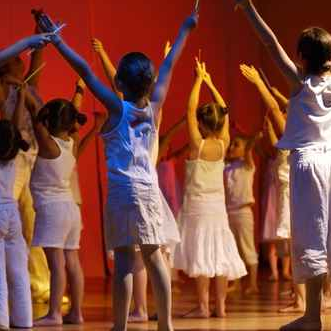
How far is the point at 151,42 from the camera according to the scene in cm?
941

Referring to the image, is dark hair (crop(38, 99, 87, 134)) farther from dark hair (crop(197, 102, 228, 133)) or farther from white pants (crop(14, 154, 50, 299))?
dark hair (crop(197, 102, 228, 133))

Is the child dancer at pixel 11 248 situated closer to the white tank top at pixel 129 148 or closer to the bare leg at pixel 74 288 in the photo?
the bare leg at pixel 74 288

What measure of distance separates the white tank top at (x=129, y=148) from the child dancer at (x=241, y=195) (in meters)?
3.63

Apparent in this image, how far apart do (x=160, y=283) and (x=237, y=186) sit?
3.98 metres

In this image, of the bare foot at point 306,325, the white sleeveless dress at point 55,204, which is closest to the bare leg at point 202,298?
the white sleeveless dress at point 55,204

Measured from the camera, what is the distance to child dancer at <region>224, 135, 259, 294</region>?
804 cm

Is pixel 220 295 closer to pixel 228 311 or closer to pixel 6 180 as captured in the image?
pixel 228 311

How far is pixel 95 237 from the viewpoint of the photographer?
902cm

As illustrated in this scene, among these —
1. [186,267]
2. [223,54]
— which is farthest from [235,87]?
[186,267]

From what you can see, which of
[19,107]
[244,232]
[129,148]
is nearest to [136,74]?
[129,148]

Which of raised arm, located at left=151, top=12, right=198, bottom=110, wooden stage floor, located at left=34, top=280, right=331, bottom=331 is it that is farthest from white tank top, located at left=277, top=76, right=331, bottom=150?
A: wooden stage floor, located at left=34, top=280, right=331, bottom=331

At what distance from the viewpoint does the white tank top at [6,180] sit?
5227 millimetres

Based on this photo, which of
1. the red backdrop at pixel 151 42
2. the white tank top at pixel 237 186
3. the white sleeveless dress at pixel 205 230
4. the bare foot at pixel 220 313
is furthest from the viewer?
the red backdrop at pixel 151 42

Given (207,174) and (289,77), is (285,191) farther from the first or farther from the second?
(289,77)
